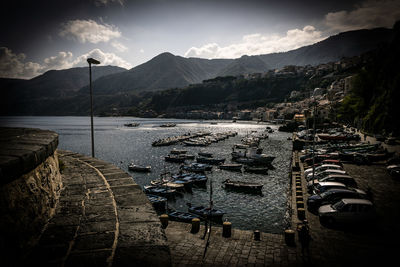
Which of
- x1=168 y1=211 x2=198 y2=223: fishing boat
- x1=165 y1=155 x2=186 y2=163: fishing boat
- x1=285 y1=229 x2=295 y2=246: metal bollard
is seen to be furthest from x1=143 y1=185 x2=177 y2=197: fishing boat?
x1=165 y1=155 x2=186 y2=163: fishing boat

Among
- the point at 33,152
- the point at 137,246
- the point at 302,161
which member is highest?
the point at 33,152

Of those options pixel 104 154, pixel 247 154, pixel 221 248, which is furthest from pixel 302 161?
pixel 104 154

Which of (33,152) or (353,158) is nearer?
(33,152)

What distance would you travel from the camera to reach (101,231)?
3.33 meters

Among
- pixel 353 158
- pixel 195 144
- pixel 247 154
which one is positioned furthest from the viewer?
pixel 195 144

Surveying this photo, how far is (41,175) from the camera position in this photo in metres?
3.50

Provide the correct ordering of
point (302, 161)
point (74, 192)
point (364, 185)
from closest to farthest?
point (74, 192), point (364, 185), point (302, 161)

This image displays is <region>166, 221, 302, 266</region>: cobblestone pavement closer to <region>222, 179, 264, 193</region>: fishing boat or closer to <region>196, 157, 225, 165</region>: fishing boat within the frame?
<region>222, 179, 264, 193</region>: fishing boat

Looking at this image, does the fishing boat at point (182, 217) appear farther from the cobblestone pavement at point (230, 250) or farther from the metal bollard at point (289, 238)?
the metal bollard at point (289, 238)

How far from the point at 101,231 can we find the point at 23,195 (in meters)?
1.13

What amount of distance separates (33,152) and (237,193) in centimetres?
3136

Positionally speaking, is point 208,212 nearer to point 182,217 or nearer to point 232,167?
point 182,217

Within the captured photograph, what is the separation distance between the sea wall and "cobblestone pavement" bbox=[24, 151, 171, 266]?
0.68 ft

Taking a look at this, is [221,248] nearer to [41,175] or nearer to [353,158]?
[41,175]
